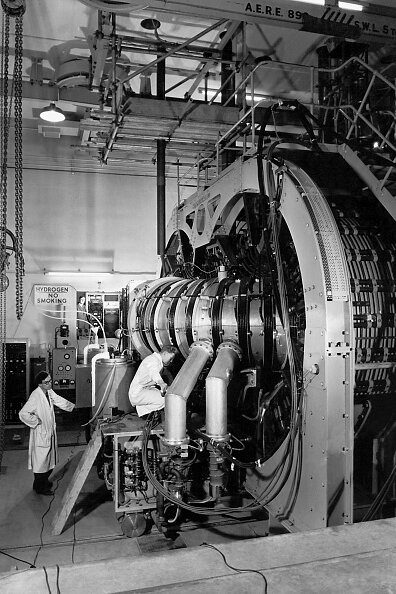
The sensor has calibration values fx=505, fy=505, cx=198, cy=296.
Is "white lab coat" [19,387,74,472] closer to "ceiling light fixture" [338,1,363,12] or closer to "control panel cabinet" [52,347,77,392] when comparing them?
"control panel cabinet" [52,347,77,392]

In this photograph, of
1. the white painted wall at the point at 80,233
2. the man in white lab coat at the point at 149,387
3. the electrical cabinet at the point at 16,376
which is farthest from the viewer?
the white painted wall at the point at 80,233

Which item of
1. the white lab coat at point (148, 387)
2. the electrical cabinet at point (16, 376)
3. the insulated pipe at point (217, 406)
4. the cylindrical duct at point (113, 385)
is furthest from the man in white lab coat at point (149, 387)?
the electrical cabinet at point (16, 376)

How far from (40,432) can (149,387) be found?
1.85 meters

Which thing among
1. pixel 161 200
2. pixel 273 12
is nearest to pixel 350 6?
pixel 273 12

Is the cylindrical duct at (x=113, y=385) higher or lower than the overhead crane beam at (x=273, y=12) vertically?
lower

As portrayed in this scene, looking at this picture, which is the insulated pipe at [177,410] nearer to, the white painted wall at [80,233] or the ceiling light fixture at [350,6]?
the ceiling light fixture at [350,6]

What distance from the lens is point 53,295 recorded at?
11.1m

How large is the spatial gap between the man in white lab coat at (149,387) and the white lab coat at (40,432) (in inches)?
64.4

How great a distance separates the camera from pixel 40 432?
648cm

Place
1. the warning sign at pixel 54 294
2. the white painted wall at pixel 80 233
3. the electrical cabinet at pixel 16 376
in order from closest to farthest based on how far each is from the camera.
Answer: the electrical cabinet at pixel 16 376 → the warning sign at pixel 54 294 → the white painted wall at pixel 80 233

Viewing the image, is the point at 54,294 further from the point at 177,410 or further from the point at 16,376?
the point at 177,410

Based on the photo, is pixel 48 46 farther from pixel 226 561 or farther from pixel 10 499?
pixel 226 561

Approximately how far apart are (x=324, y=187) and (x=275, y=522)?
9.59ft

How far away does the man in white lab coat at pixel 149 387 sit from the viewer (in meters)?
5.50
